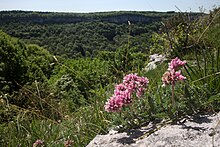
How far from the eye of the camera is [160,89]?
2.98 metres

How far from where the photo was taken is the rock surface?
2.23 meters

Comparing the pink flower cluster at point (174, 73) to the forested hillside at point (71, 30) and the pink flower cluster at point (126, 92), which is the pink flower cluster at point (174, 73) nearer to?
the pink flower cluster at point (126, 92)

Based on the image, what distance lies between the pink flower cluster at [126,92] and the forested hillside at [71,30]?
33.4 metres

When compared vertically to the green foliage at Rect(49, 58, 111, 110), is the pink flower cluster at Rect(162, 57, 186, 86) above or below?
above

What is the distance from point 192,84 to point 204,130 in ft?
1.92

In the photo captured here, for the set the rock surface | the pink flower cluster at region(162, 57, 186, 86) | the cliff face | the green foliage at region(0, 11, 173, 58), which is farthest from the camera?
the cliff face

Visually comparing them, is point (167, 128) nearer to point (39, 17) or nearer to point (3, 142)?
point (3, 142)

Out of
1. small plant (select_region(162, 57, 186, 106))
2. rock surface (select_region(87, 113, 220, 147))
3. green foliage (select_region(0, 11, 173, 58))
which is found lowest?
green foliage (select_region(0, 11, 173, 58))

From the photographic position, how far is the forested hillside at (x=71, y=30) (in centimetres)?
5838

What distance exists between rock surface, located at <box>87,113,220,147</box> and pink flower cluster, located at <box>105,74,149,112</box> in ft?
0.82

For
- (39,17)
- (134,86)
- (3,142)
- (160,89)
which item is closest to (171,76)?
(134,86)

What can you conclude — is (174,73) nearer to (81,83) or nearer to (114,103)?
(114,103)

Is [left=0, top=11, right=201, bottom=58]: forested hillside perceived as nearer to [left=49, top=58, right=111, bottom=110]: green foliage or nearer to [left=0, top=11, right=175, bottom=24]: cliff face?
[left=0, top=11, right=175, bottom=24]: cliff face

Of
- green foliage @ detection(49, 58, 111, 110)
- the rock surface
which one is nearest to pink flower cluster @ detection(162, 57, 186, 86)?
the rock surface
